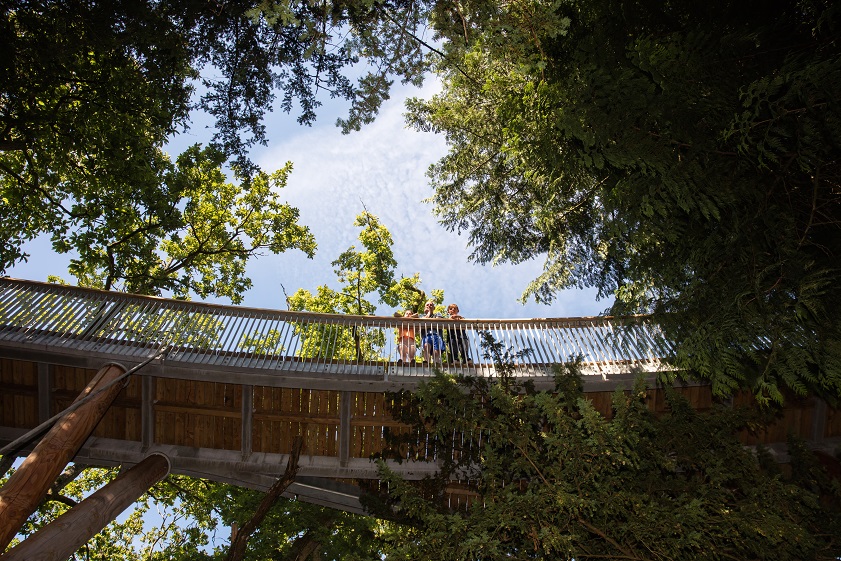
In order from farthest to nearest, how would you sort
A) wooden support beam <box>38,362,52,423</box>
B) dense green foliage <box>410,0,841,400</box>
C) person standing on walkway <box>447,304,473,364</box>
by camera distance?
person standing on walkway <box>447,304,473,364</box> < wooden support beam <box>38,362,52,423</box> < dense green foliage <box>410,0,841,400</box>

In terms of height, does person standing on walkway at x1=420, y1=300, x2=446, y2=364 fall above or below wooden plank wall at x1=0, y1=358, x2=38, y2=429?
above

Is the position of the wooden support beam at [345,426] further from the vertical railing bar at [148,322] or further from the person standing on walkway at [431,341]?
the vertical railing bar at [148,322]

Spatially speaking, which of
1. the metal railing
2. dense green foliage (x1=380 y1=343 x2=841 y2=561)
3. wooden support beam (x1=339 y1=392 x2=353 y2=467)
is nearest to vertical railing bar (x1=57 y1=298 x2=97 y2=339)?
the metal railing

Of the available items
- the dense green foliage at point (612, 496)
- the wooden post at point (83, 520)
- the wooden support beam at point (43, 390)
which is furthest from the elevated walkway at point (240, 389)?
the dense green foliage at point (612, 496)

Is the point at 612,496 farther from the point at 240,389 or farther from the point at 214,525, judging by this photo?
the point at 214,525

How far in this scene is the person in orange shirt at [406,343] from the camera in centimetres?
1196

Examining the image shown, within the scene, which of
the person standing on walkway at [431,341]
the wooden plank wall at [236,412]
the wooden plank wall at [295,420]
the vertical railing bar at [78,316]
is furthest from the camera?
the person standing on walkway at [431,341]

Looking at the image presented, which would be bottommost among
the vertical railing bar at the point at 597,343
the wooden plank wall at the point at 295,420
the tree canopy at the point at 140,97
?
the wooden plank wall at the point at 295,420

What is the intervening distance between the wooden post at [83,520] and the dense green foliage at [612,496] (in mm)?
3857

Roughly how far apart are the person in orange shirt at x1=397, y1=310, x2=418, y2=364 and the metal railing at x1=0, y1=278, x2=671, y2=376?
72 millimetres

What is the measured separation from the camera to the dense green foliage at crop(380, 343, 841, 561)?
6566 millimetres

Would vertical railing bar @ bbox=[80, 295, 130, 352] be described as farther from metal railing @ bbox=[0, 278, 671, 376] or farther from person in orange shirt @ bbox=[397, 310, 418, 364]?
person in orange shirt @ bbox=[397, 310, 418, 364]

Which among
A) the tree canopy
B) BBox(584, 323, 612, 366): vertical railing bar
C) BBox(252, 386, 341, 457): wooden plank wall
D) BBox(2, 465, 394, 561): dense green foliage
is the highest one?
the tree canopy

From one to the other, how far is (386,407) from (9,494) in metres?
5.84
